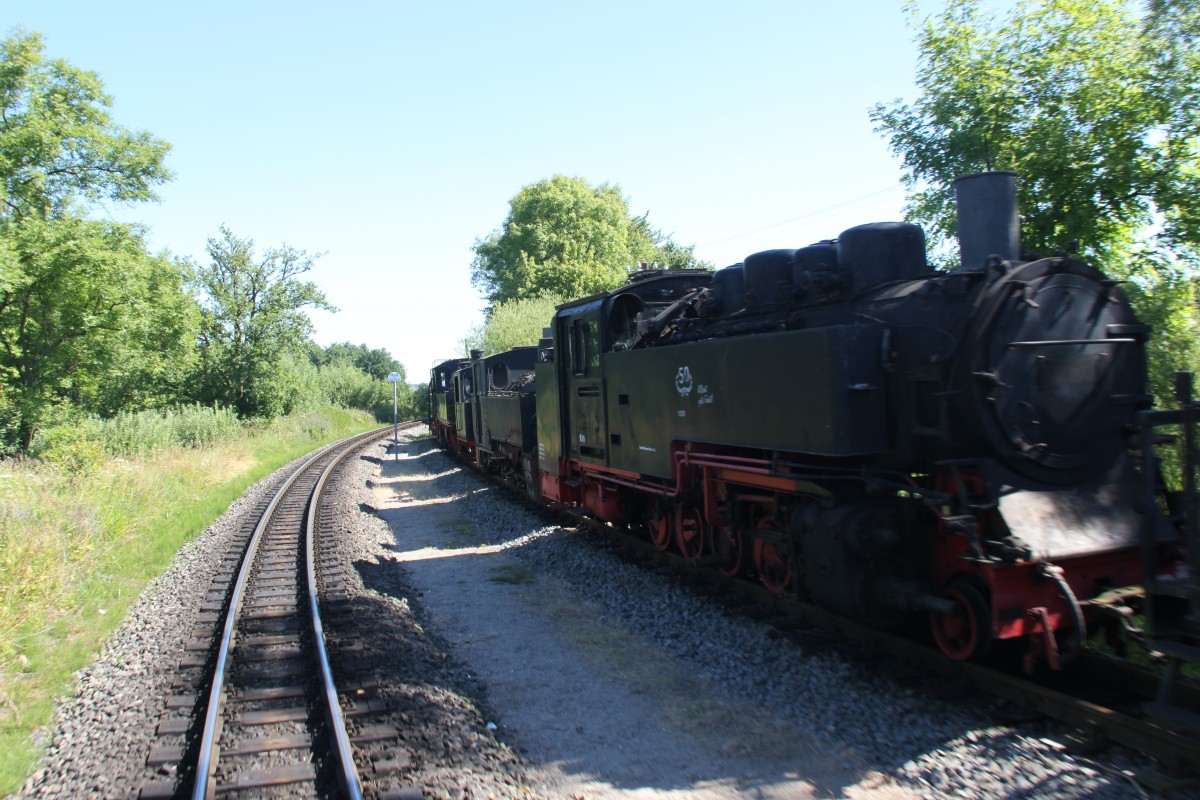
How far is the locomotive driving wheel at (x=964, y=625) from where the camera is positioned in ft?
15.2

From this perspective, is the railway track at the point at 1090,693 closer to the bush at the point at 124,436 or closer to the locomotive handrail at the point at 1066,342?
the locomotive handrail at the point at 1066,342

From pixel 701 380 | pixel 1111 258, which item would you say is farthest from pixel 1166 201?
pixel 701 380

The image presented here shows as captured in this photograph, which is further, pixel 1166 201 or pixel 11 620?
pixel 1166 201

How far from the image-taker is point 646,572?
8125 mm

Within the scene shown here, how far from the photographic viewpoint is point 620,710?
4.98 m

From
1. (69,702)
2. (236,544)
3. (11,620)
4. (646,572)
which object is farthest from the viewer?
(236,544)

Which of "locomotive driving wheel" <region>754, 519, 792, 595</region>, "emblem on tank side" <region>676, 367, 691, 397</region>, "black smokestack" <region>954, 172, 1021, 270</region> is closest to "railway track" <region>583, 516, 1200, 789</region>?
"locomotive driving wheel" <region>754, 519, 792, 595</region>

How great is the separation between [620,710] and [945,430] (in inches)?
104

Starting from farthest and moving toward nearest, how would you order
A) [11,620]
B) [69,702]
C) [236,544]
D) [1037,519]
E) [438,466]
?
[438,466] → [236,544] → [11,620] → [69,702] → [1037,519]

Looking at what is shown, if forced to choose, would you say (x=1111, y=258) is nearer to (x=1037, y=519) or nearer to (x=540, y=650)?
(x=1037, y=519)

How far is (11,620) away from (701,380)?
248 inches

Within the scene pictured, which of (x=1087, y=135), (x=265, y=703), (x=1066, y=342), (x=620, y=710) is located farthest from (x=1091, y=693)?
(x=1087, y=135)

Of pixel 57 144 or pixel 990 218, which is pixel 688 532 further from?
pixel 57 144

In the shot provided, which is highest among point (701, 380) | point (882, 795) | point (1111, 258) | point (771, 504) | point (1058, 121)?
point (1058, 121)
